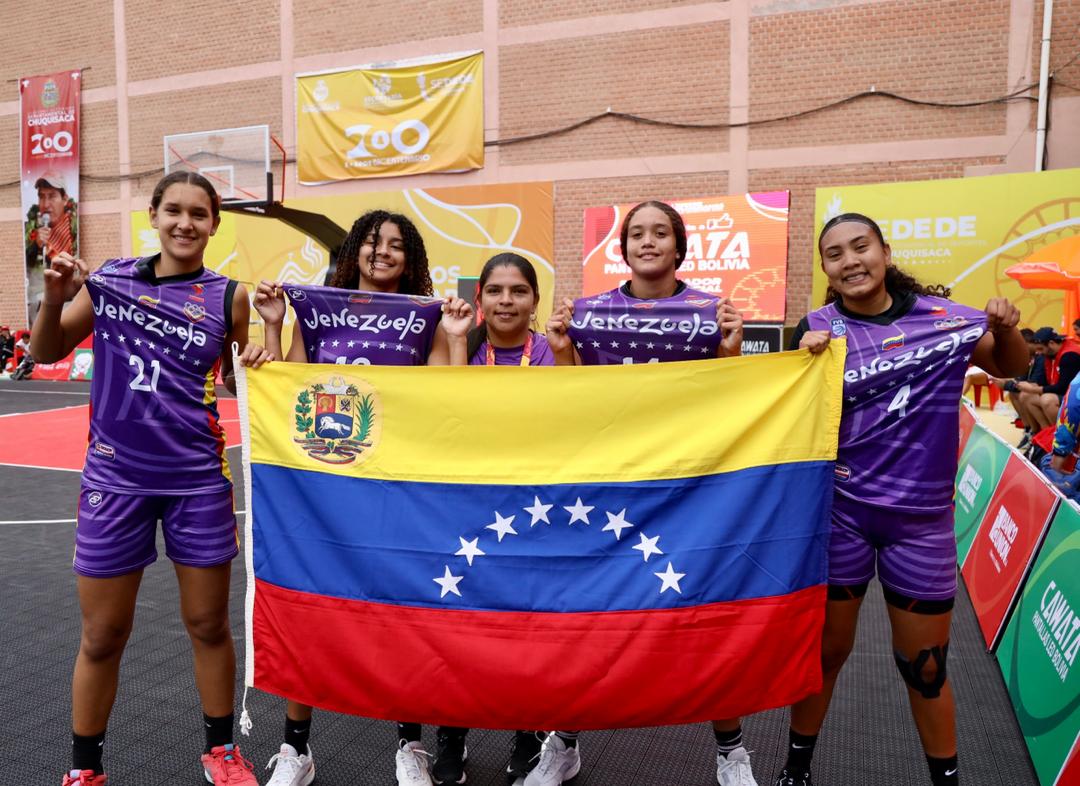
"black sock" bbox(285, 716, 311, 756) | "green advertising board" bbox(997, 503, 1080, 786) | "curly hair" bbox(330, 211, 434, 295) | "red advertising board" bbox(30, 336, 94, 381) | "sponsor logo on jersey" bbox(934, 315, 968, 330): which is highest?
"curly hair" bbox(330, 211, 434, 295)

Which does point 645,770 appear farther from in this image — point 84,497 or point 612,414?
point 84,497

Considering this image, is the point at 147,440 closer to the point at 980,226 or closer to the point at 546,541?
the point at 546,541

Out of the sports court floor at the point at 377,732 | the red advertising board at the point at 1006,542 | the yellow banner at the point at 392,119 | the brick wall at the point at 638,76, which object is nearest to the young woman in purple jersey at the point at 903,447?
the sports court floor at the point at 377,732

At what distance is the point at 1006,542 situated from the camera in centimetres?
396

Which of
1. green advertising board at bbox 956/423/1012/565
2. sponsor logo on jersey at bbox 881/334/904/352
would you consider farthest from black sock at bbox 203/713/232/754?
green advertising board at bbox 956/423/1012/565

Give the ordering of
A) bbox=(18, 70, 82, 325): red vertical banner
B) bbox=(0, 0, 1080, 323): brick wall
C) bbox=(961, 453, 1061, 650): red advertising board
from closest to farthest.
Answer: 1. bbox=(961, 453, 1061, 650): red advertising board
2. bbox=(0, 0, 1080, 323): brick wall
3. bbox=(18, 70, 82, 325): red vertical banner

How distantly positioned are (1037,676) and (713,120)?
1191cm

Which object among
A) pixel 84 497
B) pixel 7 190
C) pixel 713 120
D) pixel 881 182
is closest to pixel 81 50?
pixel 7 190

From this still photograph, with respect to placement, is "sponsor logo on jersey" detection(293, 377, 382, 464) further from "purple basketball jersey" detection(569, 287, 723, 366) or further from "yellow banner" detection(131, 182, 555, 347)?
"yellow banner" detection(131, 182, 555, 347)

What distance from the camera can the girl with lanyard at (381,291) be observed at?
2.57 m

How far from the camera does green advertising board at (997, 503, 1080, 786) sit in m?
2.52

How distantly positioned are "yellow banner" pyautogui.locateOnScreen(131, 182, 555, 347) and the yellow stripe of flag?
11.1 meters

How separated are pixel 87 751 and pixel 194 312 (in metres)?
1.44

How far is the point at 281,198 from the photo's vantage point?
16.2 metres
